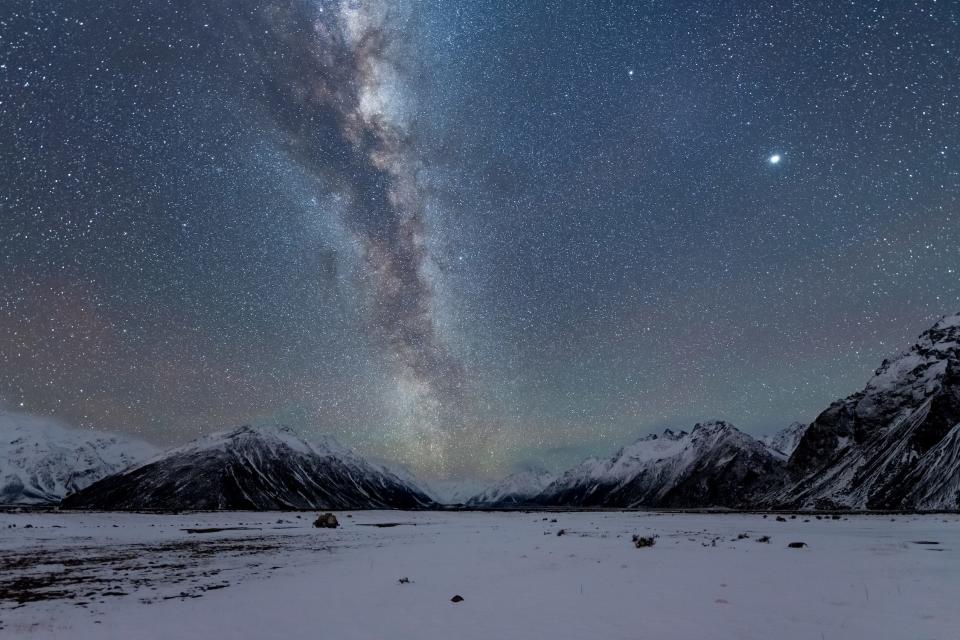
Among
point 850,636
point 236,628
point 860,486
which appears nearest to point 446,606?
point 236,628

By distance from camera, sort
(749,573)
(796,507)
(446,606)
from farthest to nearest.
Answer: (796,507), (749,573), (446,606)

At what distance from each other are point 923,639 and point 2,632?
796 inches

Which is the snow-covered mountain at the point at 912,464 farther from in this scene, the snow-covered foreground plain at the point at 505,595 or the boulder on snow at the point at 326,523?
the snow-covered foreground plain at the point at 505,595

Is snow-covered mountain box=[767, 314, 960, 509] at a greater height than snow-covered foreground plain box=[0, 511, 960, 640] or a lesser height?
greater

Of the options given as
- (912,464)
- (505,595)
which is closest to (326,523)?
(505,595)

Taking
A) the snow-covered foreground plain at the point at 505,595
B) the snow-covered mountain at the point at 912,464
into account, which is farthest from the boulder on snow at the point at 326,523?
the snow-covered mountain at the point at 912,464

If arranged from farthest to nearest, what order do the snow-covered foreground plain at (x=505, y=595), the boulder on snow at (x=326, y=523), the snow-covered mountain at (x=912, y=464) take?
the snow-covered mountain at (x=912, y=464) < the boulder on snow at (x=326, y=523) < the snow-covered foreground plain at (x=505, y=595)

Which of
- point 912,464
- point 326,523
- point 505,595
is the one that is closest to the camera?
Result: point 505,595

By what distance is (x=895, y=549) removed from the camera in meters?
27.0

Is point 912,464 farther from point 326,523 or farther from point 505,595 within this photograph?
point 505,595

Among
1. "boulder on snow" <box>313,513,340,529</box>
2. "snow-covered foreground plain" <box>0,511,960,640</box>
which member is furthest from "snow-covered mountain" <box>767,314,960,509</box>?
"snow-covered foreground plain" <box>0,511,960,640</box>

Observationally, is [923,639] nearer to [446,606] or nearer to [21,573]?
[446,606]

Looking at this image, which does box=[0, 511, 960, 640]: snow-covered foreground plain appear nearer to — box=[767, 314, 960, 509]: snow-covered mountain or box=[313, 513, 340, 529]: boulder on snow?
box=[313, 513, 340, 529]: boulder on snow

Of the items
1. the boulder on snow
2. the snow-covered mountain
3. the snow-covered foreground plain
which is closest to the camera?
the snow-covered foreground plain
